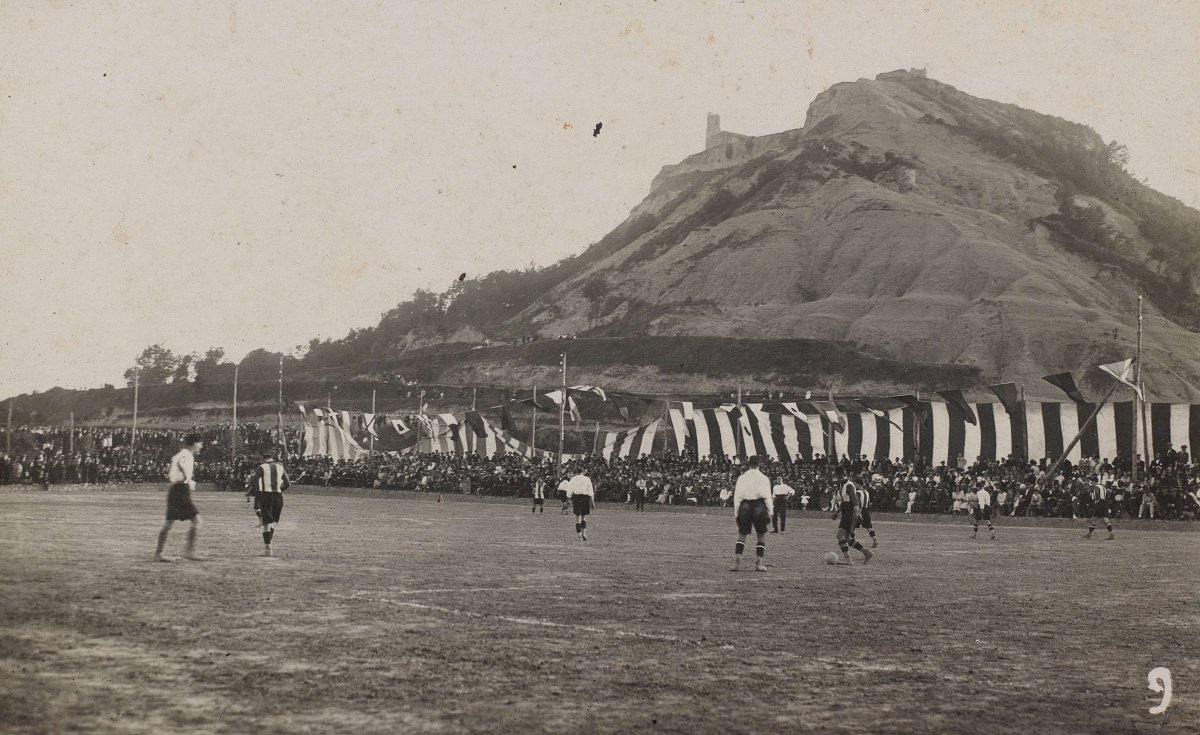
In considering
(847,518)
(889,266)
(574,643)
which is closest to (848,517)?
(847,518)

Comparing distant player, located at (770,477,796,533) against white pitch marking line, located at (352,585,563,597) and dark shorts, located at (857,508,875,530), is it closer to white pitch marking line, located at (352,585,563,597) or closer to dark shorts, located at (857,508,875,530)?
dark shorts, located at (857,508,875,530)

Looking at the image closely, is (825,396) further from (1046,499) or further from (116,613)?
(116,613)

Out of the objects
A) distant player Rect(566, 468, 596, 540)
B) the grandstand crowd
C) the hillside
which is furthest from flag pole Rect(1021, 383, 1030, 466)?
the hillside

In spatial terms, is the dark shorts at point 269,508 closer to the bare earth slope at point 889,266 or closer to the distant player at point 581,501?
the distant player at point 581,501

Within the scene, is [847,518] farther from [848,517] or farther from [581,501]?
[581,501]

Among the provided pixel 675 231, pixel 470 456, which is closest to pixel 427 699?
pixel 470 456
